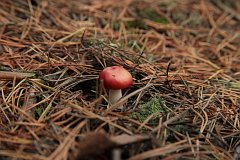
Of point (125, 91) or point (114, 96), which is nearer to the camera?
point (114, 96)

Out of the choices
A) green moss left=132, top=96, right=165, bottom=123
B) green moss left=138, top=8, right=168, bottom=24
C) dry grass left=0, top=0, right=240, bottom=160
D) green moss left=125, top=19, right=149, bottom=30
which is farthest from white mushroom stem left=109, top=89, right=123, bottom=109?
green moss left=138, top=8, right=168, bottom=24

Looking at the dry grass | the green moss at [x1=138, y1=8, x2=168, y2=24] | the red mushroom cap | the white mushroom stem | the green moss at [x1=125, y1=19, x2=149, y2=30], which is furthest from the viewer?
the green moss at [x1=138, y1=8, x2=168, y2=24]

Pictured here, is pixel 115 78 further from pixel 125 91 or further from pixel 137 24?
pixel 137 24

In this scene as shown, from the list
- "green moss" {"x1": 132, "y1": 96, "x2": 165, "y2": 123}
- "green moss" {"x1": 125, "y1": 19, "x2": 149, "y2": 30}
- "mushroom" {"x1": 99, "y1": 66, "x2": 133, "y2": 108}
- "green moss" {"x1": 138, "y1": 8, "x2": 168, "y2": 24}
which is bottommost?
"green moss" {"x1": 132, "y1": 96, "x2": 165, "y2": 123}

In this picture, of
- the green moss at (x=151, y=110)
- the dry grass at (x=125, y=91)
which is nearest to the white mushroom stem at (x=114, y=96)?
the dry grass at (x=125, y=91)

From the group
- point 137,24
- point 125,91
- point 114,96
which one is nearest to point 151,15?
point 137,24


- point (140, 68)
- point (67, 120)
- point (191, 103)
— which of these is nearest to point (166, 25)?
point (140, 68)

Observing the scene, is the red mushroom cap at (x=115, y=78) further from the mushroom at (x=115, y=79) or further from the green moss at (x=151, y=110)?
the green moss at (x=151, y=110)

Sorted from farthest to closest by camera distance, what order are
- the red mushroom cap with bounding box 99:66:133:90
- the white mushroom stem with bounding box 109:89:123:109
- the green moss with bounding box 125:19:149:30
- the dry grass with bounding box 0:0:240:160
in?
the green moss with bounding box 125:19:149:30 → the white mushroom stem with bounding box 109:89:123:109 → the red mushroom cap with bounding box 99:66:133:90 → the dry grass with bounding box 0:0:240:160

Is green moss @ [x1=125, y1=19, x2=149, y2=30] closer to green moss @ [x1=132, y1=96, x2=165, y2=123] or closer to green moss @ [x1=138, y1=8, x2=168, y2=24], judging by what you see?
green moss @ [x1=138, y1=8, x2=168, y2=24]
